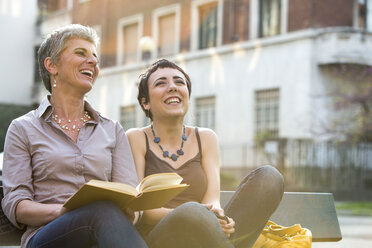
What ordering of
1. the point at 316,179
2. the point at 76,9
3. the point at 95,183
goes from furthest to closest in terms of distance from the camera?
the point at 76,9 → the point at 316,179 → the point at 95,183

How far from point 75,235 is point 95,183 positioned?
0.31 metres

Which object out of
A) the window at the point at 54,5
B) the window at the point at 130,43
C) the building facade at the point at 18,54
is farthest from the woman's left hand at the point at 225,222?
Result: the building facade at the point at 18,54

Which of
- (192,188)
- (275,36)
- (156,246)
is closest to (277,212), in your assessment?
(192,188)

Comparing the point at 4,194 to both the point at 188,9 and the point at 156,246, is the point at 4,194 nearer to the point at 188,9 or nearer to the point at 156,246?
the point at 156,246

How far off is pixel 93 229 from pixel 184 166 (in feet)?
3.54

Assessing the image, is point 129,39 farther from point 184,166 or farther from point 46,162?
point 46,162

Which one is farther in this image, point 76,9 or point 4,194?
point 76,9

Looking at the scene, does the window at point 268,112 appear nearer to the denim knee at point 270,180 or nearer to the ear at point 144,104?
the ear at point 144,104

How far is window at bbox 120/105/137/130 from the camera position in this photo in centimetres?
2635

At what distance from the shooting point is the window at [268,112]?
2186cm

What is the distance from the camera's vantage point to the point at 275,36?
862 inches

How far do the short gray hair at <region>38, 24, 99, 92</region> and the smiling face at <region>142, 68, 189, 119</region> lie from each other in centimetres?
56

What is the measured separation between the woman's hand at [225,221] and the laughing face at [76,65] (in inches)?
37.8

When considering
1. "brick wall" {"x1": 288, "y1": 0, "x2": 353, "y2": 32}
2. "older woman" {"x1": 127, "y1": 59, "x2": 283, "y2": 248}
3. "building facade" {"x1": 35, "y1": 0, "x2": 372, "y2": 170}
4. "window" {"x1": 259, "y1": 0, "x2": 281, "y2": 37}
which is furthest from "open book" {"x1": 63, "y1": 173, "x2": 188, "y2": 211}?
"window" {"x1": 259, "y1": 0, "x2": 281, "y2": 37}
